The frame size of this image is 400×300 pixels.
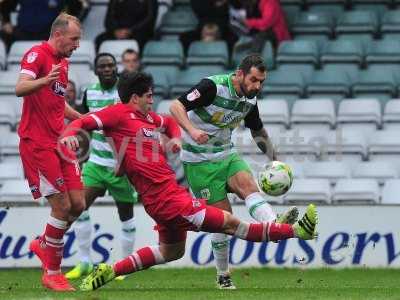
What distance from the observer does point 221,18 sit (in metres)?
18.6

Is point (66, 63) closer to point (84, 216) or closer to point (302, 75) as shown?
point (84, 216)

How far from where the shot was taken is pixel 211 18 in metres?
18.5

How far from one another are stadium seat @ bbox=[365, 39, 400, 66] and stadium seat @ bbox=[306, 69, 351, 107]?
0.48 metres

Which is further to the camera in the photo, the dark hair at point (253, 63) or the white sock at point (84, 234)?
the white sock at point (84, 234)

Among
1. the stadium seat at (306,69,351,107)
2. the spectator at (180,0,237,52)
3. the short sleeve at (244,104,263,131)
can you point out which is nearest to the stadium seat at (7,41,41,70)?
the spectator at (180,0,237,52)

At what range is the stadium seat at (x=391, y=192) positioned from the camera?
15023 mm

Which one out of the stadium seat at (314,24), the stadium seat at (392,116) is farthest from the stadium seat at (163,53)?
the stadium seat at (392,116)

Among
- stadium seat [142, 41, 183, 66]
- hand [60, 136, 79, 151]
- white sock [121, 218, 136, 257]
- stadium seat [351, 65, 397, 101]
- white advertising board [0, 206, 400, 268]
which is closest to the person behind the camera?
hand [60, 136, 79, 151]

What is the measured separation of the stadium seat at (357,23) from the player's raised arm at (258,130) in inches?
270

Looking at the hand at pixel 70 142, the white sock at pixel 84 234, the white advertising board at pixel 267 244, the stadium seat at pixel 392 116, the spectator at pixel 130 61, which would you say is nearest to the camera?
the hand at pixel 70 142

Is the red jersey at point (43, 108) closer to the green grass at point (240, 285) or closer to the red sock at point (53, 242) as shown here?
the red sock at point (53, 242)

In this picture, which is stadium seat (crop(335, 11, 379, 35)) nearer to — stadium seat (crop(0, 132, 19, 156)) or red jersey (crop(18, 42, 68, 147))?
stadium seat (crop(0, 132, 19, 156))

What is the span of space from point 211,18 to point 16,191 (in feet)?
14.6

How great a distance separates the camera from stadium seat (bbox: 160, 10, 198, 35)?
19328mm
